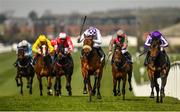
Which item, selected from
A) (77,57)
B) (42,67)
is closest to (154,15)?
(77,57)

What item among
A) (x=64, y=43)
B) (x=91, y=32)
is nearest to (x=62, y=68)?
(x=64, y=43)

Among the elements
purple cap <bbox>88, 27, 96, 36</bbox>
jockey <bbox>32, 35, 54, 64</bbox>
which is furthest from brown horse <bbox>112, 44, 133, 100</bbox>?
jockey <bbox>32, 35, 54, 64</bbox>

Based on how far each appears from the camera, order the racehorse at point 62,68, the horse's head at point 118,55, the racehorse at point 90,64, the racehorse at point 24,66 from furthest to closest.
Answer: the racehorse at point 24,66 < the racehorse at point 62,68 < the horse's head at point 118,55 < the racehorse at point 90,64

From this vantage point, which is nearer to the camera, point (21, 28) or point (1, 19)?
point (1, 19)

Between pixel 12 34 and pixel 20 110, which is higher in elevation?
pixel 12 34

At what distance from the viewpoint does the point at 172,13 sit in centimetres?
15038

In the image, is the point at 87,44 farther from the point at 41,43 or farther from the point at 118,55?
the point at 41,43

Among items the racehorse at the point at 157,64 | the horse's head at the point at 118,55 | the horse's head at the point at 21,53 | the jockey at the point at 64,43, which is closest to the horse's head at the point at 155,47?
the racehorse at the point at 157,64

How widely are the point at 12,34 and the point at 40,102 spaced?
496ft

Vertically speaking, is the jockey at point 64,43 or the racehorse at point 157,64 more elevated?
the jockey at point 64,43

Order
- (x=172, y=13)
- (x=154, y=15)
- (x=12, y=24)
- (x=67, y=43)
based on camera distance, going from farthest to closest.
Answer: (x=12, y=24) → (x=154, y=15) → (x=172, y=13) → (x=67, y=43)

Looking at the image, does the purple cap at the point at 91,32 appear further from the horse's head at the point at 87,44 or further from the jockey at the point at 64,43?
the jockey at the point at 64,43

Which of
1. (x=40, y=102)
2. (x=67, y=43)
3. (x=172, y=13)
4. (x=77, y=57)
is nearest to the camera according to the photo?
(x=40, y=102)

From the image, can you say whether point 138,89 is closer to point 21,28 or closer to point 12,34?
point 12,34
